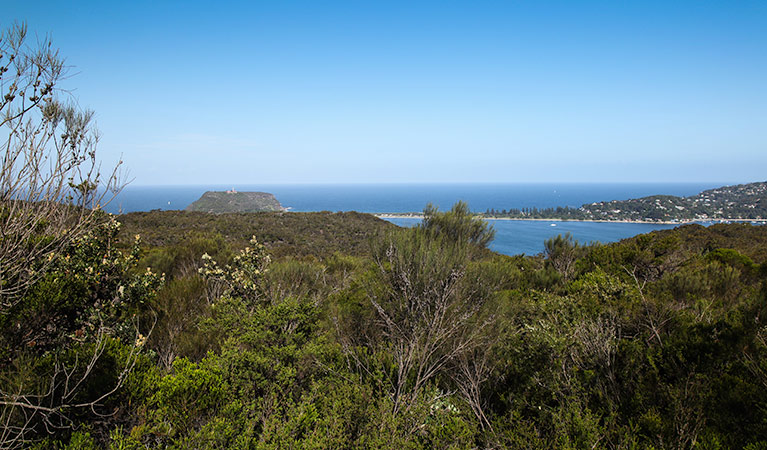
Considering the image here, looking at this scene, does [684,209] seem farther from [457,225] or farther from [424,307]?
[424,307]

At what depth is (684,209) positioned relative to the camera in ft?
304

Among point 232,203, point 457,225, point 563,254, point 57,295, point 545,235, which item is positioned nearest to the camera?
point 57,295

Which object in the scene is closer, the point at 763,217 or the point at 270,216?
the point at 270,216

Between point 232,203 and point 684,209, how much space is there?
119 meters

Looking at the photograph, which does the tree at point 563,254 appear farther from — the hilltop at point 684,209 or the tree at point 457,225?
the hilltop at point 684,209

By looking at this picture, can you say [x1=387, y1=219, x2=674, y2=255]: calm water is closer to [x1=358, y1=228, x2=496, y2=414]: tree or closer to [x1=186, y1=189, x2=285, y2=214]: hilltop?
[x1=186, y1=189, x2=285, y2=214]: hilltop

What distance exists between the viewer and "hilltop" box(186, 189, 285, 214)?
68812 millimetres

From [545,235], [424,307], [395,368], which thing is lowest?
[545,235]

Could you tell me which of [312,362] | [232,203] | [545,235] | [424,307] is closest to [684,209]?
[545,235]

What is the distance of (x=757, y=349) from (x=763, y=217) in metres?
114

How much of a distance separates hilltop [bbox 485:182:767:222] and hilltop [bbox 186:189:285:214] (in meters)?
53.4

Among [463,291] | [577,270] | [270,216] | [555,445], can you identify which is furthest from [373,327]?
[270,216]

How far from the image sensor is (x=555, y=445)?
158 inches

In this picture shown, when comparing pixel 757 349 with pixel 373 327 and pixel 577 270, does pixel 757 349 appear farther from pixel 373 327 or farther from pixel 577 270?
pixel 577 270
